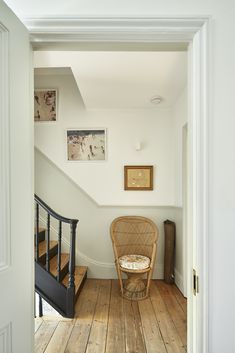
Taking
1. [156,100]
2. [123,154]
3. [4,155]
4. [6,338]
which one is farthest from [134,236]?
[4,155]

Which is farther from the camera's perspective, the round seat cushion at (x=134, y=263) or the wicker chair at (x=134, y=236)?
the wicker chair at (x=134, y=236)

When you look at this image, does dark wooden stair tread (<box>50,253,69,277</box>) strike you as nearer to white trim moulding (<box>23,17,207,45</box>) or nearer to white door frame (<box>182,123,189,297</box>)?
white door frame (<box>182,123,189,297</box>)

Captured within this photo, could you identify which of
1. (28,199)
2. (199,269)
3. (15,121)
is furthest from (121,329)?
(15,121)

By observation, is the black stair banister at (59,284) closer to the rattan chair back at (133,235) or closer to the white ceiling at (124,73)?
the rattan chair back at (133,235)

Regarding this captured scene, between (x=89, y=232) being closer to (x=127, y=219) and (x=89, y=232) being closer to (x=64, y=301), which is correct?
(x=127, y=219)

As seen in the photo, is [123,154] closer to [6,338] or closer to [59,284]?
[59,284]

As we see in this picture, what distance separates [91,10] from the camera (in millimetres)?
903

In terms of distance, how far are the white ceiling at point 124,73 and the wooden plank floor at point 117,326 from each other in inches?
98.6

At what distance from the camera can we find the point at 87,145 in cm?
344

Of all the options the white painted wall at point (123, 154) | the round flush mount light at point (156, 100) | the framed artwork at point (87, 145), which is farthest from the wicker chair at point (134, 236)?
the round flush mount light at point (156, 100)

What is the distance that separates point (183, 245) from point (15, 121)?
2608 mm

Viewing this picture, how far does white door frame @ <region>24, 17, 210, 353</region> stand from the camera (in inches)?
35.2

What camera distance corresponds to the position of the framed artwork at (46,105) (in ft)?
11.5

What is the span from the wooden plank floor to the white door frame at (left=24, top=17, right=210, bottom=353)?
1.35m
